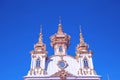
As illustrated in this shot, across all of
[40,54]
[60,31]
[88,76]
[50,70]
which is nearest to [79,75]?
[88,76]

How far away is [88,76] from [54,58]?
755 cm

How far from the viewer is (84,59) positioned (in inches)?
2048

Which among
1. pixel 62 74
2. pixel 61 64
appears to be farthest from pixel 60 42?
pixel 62 74

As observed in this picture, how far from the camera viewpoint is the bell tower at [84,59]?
4988cm

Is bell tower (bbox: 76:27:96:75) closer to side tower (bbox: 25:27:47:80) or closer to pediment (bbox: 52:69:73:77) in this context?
pediment (bbox: 52:69:73:77)

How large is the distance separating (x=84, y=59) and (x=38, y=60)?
8.33m

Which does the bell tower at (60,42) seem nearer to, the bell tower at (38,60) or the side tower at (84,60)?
the bell tower at (38,60)

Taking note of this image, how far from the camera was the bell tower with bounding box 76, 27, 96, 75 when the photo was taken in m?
49.9

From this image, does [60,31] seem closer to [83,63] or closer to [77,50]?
[77,50]

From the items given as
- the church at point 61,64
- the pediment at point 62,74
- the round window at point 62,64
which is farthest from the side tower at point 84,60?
the round window at point 62,64

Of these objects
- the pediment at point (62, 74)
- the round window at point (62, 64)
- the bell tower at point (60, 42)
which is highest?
the bell tower at point (60, 42)

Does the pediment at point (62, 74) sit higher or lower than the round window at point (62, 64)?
lower

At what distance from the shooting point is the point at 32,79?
48.1 meters

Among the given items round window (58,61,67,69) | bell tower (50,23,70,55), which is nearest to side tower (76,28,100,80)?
round window (58,61,67,69)
